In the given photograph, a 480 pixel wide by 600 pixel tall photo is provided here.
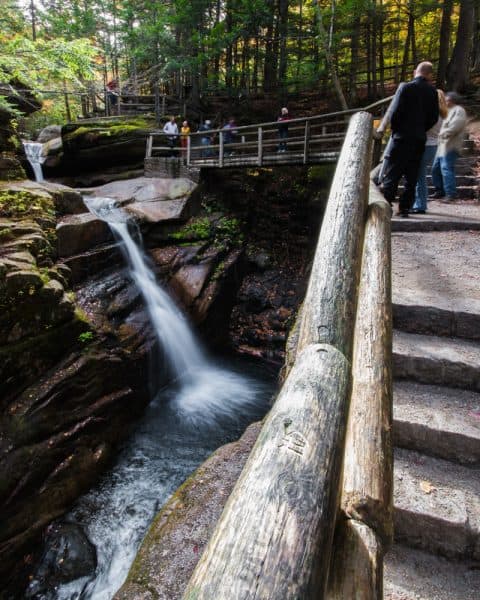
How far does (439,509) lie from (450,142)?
5.77 meters

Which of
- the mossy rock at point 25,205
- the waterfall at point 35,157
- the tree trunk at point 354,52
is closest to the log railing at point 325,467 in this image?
the mossy rock at point 25,205

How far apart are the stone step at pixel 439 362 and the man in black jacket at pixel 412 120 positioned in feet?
9.17

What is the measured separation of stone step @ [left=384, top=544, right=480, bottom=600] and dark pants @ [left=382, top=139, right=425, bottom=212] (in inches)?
162

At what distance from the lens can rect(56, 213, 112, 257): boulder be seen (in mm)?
7793

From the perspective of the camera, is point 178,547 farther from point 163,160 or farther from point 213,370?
point 163,160

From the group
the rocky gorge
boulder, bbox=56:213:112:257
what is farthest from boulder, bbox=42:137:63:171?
boulder, bbox=56:213:112:257

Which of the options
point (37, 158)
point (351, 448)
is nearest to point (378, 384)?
point (351, 448)

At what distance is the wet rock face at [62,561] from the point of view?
4086 mm

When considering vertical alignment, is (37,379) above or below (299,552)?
below

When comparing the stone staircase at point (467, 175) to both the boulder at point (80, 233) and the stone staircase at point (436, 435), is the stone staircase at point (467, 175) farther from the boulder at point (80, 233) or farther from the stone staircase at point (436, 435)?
the boulder at point (80, 233)

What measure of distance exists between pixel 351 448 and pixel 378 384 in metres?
0.42

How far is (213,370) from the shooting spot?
8.82 metres

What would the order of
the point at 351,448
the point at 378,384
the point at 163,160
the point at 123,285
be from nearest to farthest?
the point at 351,448 < the point at 378,384 < the point at 123,285 < the point at 163,160

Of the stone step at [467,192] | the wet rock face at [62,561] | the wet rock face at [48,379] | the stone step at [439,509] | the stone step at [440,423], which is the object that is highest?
the stone step at [467,192]
